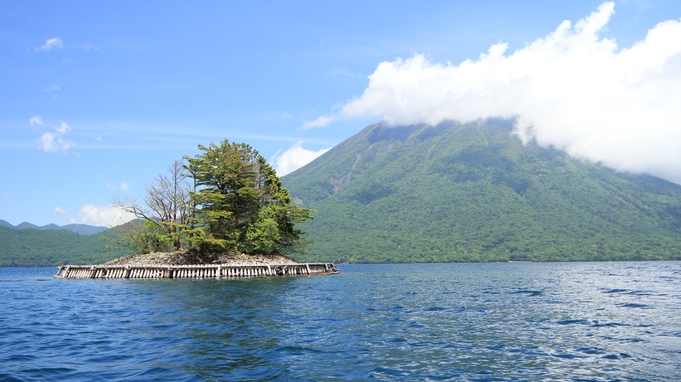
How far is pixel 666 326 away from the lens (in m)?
17.4

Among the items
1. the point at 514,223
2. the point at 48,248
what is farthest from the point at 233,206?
the point at 514,223

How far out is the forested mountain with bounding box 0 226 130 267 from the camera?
138m

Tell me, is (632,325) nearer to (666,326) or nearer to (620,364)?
(666,326)

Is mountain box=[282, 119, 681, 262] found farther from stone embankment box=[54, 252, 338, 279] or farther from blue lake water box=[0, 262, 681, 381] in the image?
blue lake water box=[0, 262, 681, 381]

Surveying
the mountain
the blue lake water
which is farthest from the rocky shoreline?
the mountain

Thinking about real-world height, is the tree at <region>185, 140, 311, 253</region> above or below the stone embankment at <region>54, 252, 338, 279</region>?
above

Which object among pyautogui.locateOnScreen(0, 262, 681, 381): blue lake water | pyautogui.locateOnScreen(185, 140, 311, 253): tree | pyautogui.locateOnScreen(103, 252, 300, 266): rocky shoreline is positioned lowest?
pyautogui.locateOnScreen(0, 262, 681, 381): blue lake water

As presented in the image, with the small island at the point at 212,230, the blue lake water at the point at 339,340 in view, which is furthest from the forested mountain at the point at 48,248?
the blue lake water at the point at 339,340

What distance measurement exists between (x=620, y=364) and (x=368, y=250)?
146 meters

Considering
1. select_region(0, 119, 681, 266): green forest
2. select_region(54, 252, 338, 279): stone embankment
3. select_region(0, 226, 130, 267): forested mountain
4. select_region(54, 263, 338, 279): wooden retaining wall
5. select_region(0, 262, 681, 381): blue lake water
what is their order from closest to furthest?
select_region(0, 262, 681, 381): blue lake water < select_region(54, 263, 338, 279): wooden retaining wall < select_region(54, 252, 338, 279): stone embankment < select_region(0, 226, 130, 267): forested mountain < select_region(0, 119, 681, 266): green forest

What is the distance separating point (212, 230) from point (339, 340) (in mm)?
38338

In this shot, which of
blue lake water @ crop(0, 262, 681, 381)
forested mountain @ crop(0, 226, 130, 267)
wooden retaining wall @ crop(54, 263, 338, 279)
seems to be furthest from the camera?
forested mountain @ crop(0, 226, 130, 267)

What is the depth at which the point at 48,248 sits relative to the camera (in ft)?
495

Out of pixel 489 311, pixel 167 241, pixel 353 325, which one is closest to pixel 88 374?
pixel 353 325
